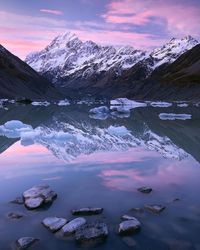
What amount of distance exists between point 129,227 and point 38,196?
3158 millimetres

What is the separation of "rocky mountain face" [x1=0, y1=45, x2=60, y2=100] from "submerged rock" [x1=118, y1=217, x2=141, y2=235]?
378 feet

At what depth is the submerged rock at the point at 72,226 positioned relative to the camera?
8656 mm

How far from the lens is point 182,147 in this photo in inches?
869

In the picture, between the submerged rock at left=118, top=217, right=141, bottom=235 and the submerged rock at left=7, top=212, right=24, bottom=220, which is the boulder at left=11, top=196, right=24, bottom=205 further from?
the submerged rock at left=118, top=217, right=141, bottom=235

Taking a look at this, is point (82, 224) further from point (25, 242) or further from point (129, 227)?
point (25, 242)

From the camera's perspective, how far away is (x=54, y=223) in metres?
9.11

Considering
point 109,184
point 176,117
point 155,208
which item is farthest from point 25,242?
point 176,117

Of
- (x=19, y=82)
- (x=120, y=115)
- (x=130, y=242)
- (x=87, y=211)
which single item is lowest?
(x=120, y=115)

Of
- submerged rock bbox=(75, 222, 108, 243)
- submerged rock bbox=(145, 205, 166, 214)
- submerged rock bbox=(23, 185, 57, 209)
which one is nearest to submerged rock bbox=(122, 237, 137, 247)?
submerged rock bbox=(75, 222, 108, 243)

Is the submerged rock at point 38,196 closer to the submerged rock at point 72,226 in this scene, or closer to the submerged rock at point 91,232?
the submerged rock at point 72,226

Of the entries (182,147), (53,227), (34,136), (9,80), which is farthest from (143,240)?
(9,80)

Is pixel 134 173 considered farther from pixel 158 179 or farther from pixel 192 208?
pixel 192 208

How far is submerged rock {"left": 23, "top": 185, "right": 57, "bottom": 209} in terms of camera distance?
10.4 m

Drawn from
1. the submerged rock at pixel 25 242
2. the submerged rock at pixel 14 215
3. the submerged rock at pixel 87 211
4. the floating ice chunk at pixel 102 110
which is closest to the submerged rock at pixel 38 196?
the submerged rock at pixel 14 215
